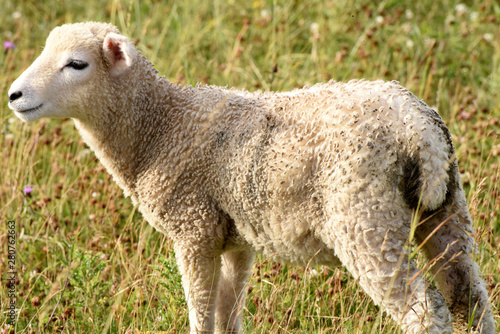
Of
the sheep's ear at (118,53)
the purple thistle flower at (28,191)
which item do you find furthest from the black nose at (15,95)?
the purple thistle flower at (28,191)

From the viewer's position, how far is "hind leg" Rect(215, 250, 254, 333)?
12.4 ft

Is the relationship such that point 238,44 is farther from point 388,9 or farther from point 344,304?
point 344,304

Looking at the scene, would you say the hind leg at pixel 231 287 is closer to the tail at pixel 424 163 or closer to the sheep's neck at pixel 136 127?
the sheep's neck at pixel 136 127

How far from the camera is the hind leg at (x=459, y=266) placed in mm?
3076

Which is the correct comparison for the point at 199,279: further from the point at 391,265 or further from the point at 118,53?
the point at 118,53

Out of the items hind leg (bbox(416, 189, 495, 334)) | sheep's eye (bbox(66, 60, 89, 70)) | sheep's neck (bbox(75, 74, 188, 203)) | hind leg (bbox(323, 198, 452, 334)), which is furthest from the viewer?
sheep's neck (bbox(75, 74, 188, 203))

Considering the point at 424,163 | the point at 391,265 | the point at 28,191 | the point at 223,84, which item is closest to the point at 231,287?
the point at 391,265

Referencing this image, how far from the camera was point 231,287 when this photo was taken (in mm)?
3781

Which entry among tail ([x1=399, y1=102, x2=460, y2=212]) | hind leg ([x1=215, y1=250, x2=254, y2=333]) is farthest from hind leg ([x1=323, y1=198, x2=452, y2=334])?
hind leg ([x1=215, y1=250, x2=254, y2=333])

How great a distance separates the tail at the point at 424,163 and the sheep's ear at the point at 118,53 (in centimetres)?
152

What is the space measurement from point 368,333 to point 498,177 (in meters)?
1.71

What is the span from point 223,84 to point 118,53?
108 inches

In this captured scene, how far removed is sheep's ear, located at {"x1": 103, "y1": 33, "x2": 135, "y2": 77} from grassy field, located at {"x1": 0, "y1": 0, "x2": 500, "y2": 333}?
103cm

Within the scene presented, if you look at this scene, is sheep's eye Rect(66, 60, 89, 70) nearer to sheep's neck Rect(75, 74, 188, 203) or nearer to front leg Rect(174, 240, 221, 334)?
sheep's neck Rect(75, 74, 188, 203)
